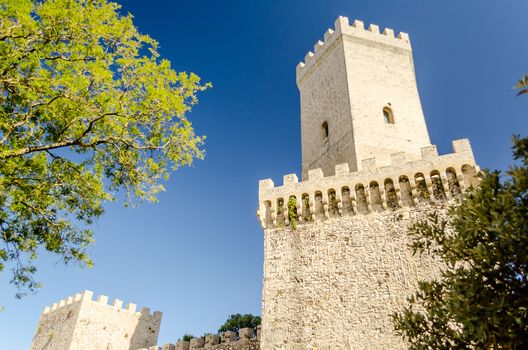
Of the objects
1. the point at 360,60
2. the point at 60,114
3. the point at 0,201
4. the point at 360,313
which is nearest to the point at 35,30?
the point at 60,114

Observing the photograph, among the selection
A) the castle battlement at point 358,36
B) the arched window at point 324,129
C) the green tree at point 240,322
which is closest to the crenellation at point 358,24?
the castle battlement at point 358,36

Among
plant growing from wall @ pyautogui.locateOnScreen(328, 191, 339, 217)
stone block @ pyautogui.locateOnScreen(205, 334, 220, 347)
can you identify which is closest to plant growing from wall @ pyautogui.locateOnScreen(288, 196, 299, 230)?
plant growing from wall @ pyautogui.locateOnScreen(328, 191, 339, 217)

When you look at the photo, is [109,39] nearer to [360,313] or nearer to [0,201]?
[0,201]

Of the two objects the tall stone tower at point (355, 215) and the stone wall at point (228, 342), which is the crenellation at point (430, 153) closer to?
the tall stone tower at point (355, 215)

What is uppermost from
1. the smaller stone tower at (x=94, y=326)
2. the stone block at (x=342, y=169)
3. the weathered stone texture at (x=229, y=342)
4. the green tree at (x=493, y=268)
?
the stone block at (x=342, y=169)

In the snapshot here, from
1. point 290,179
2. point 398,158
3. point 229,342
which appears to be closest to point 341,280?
point 290,179

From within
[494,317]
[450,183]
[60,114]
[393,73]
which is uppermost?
[393,73]

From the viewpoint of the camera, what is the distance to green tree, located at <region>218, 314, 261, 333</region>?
32.7m

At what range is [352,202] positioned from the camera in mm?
14695

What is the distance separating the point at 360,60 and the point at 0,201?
50.7 ft

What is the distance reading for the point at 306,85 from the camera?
2134cm

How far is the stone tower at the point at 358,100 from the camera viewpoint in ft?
55.8

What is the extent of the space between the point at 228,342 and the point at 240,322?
623 inches

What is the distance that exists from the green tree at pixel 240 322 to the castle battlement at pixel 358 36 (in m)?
20.5
